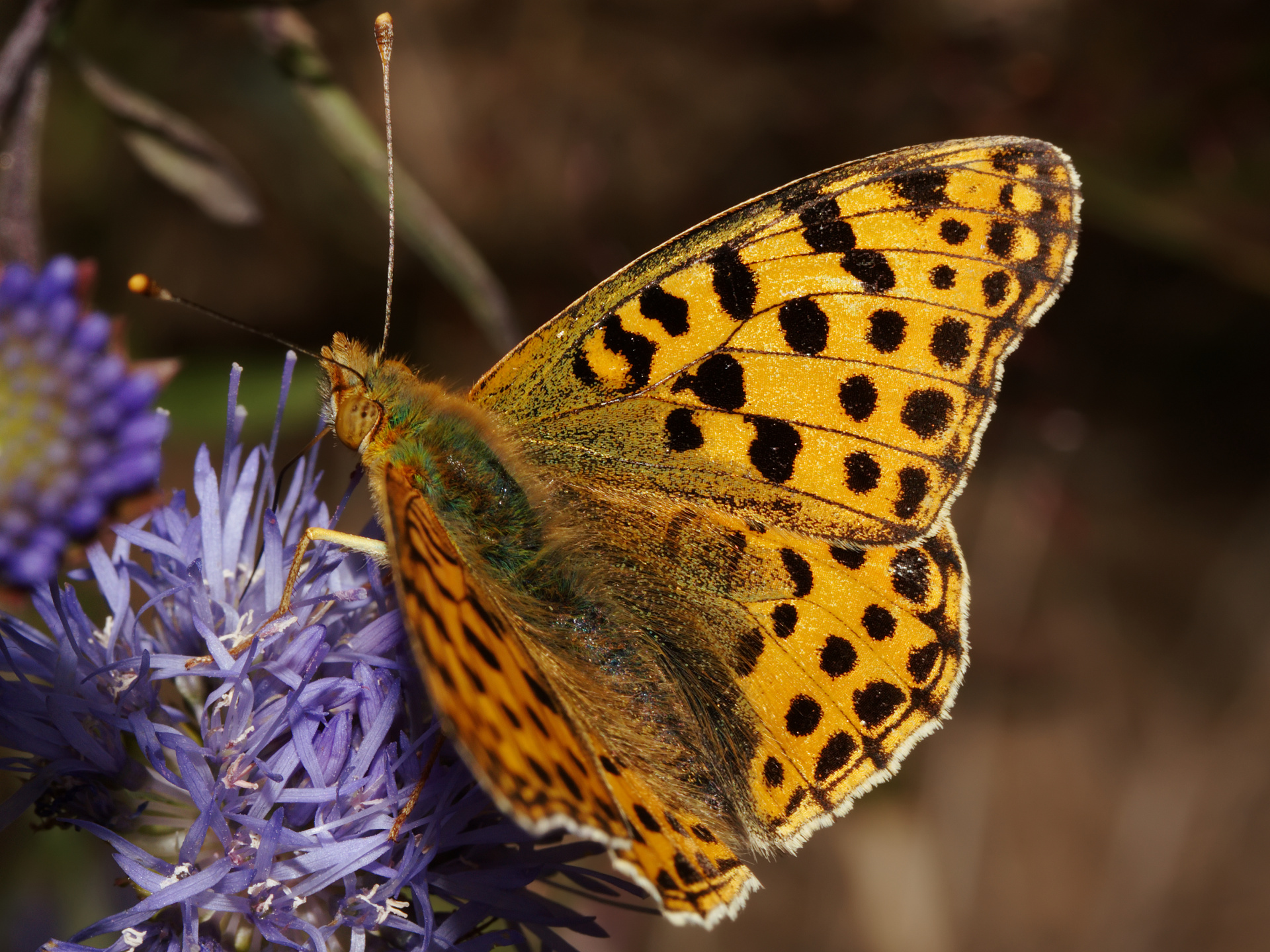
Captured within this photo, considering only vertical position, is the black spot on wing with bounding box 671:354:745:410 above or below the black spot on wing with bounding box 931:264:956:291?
above

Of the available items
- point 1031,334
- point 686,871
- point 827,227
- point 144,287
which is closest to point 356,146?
point 144,287

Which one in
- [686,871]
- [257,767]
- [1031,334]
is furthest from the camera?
[1031,334]

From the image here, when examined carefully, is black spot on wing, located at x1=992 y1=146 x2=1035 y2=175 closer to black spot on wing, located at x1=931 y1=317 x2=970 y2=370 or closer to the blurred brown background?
black spot on wing, located at x1=931 y1=317 x2=970 y2=370

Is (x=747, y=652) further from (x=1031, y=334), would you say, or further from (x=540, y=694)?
(x=1031, y=334)

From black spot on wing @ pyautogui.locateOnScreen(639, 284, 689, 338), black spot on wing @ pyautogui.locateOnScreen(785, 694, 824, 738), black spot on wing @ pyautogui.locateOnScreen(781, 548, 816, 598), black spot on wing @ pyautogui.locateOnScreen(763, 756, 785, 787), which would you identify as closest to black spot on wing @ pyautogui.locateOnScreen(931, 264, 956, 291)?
black spot on wing @ pyautogui.locateOnScreen(639, 284, 689, 338)

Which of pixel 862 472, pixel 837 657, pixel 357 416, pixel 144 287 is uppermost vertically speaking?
pixel 144 287

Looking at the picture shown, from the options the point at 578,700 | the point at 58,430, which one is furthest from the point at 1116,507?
the point at 58,430

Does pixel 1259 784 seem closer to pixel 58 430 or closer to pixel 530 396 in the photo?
pixel 530 396
